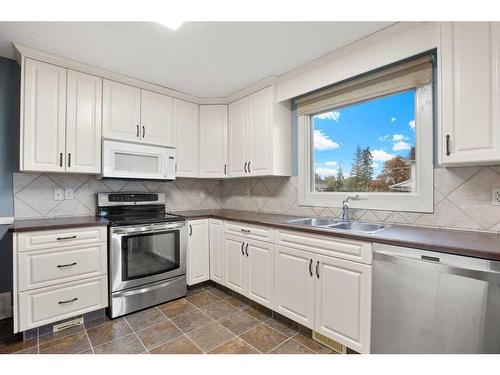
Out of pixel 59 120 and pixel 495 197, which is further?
pixel 59 120

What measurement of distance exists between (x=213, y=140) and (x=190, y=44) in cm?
136

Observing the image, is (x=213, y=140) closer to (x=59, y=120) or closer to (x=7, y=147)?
(x=59, y=120)

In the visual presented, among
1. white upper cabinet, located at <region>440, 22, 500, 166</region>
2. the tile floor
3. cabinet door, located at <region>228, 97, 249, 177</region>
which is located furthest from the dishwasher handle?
cabinet door, located at <region>228, 97, 249, 177</region>

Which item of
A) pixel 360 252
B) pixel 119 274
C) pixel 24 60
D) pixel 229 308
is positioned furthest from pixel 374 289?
pixel 24 60

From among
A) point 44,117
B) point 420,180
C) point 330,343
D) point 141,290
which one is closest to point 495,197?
point 420,180

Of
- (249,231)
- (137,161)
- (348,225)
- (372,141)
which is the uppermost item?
(372,141)

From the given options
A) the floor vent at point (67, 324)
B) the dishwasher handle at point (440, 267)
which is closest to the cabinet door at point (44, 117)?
the floor vent at point (67, 324)

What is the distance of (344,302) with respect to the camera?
1707 millimetres

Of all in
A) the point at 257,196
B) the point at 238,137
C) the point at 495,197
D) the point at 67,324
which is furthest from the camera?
the point at 257,196

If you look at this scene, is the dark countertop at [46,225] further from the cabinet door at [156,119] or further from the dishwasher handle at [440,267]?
the dishwasher handle at [440,267]

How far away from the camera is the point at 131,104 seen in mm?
2684

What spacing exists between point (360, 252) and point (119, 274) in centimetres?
203

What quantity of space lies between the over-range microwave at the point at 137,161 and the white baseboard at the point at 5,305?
1.33 metres
